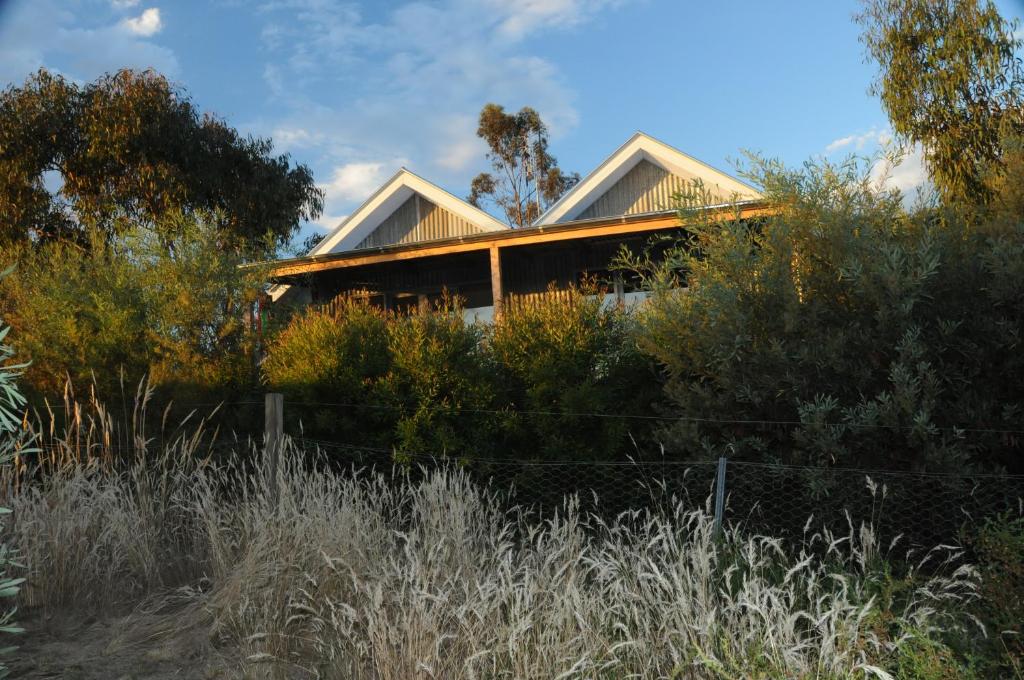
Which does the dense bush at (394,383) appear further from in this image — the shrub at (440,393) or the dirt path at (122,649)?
the dirt path at (122,649)

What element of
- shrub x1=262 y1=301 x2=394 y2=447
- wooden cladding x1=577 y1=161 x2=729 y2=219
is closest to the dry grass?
shrub x1=262 y1=301 x2=394 y2=447

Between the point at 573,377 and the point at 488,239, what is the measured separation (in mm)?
6990

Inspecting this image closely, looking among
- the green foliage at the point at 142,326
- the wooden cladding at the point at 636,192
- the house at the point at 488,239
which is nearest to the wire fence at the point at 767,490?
the green foliage at the point at 142,326

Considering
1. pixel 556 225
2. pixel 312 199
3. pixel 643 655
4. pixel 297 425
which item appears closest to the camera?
pixel 643 655

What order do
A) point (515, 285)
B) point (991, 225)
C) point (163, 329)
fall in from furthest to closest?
point (515, 285) < point (163, 329) < point (991, 225)

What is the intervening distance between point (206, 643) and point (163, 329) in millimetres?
6868

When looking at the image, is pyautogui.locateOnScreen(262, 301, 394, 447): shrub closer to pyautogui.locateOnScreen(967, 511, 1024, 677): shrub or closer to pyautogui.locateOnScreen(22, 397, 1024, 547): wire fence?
pyautogui.locateOnScreen(22, 397, 1024, 547): wire fence

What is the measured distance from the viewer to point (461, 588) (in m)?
4.52

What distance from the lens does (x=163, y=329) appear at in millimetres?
10945

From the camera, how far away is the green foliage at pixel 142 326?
10211 mm

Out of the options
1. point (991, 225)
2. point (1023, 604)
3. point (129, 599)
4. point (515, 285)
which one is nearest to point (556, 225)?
point (515, 285)

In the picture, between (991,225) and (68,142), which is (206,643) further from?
(68,142)

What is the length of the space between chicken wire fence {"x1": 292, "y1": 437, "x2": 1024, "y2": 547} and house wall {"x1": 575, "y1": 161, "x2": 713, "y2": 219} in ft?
32.0

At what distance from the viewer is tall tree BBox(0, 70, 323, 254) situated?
790 inches
